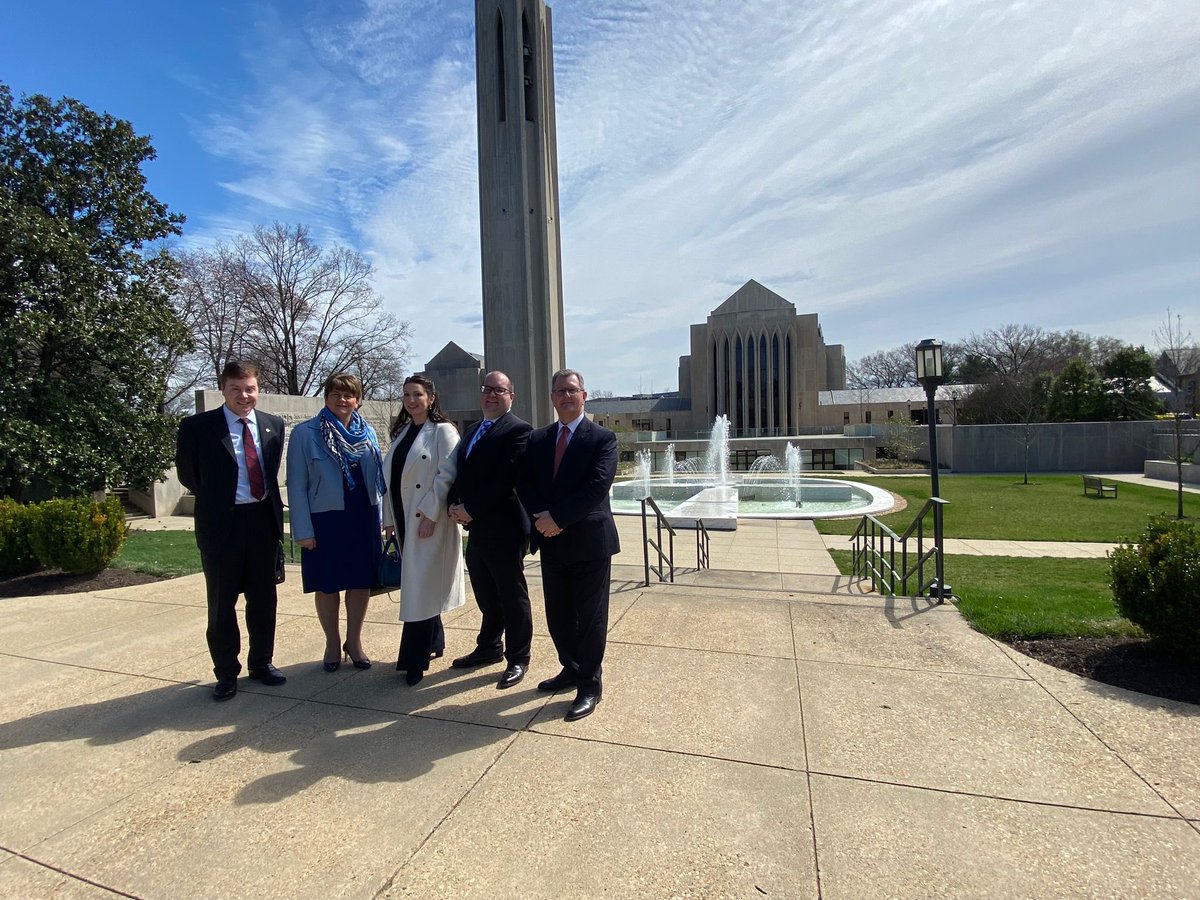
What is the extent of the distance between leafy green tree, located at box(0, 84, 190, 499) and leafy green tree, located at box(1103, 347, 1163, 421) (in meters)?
42.2

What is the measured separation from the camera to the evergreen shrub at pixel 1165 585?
3.52 m

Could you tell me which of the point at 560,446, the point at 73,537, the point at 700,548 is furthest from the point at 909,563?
the point at 73,537

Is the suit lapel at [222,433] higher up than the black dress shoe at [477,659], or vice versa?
the suit lapel at [222,433]

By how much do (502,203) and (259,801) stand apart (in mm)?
23774

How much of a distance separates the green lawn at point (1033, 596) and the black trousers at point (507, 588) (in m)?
3.52

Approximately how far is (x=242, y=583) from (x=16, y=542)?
611 centimetres

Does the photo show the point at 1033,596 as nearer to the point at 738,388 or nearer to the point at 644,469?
the point at 644,469

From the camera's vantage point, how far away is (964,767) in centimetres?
260

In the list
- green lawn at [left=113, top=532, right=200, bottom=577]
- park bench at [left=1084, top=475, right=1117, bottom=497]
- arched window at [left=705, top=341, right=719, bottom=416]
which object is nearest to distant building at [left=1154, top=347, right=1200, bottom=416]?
park bench at [left=1084, top=475, right=1117, bottom=497]

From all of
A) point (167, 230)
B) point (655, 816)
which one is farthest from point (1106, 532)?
point (167, 230)

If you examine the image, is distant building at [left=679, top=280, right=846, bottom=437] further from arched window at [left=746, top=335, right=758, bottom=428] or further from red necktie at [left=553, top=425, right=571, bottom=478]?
red necktie at [left=553, top=425, right=571, bottom=478]

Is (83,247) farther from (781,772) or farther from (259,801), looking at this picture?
(781,772)

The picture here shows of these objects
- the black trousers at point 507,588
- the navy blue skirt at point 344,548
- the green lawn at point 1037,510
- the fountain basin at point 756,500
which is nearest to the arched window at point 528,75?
the fountain basin at point 756,500

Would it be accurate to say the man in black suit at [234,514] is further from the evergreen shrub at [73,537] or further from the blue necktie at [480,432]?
the evergreen shrub at [73,537]
